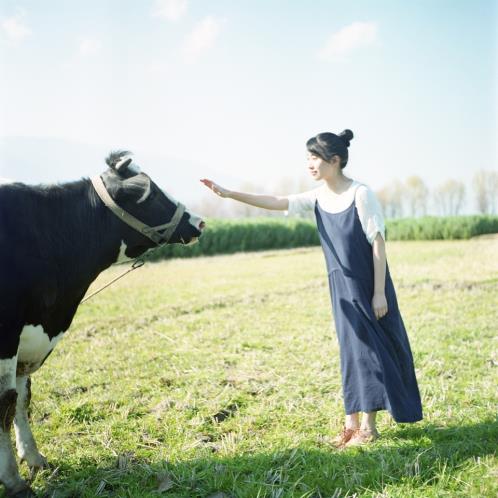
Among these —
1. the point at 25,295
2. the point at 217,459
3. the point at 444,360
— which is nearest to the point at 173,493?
the point at 217,459

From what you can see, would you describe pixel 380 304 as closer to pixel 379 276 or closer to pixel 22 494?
pixel 379 276

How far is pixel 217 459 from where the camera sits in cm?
356

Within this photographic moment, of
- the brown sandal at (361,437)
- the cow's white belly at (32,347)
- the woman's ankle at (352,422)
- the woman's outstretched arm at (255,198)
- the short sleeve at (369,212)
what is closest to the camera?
the cow's white belly at (32,347)

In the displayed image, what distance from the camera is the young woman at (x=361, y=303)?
3621 millimetres

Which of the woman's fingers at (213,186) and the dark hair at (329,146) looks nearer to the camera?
the dark hair at (329,146)

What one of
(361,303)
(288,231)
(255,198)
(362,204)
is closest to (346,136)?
(362,204)

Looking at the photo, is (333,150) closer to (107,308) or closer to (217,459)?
(217,459)

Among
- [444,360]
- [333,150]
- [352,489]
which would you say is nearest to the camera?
[352,489]

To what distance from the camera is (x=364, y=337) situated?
3.69m

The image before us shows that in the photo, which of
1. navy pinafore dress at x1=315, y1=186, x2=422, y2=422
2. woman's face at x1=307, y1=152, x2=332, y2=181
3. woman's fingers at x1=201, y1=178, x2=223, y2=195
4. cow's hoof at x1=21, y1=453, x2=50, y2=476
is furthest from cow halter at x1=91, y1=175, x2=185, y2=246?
cow's hoof at x1=21, y1=453, x2=50, y2=476

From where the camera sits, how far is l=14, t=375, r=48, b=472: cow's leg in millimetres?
3557

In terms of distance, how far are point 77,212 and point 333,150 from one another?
1.70 metres

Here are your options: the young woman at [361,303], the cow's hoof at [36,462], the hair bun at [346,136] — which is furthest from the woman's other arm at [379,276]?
the cow's hoof at [36,462]

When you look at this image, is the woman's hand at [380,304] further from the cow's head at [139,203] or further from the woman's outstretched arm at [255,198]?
the cow's head at [139,203]
